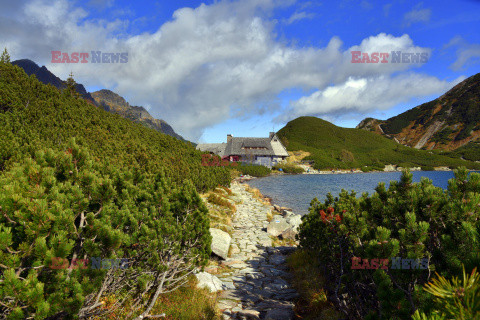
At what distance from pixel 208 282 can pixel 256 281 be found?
158 centimetres

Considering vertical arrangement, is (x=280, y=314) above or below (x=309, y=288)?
below

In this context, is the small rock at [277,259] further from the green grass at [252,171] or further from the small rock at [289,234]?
the green grass at [252,171]

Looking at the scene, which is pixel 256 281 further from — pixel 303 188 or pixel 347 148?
pixel 347 148

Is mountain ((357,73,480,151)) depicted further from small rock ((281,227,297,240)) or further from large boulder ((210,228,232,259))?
large boulder ((210,228,232,259))

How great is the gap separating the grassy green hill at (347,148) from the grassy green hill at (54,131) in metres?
64.6

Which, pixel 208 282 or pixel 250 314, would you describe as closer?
pixel 250 314

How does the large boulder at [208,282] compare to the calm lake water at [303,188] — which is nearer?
the large boulder at [208,282]

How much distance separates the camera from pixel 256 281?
22.0ft

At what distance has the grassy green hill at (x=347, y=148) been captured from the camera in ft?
267

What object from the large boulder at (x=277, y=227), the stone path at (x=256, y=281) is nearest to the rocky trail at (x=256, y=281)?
the stone path at (x=256, y=281)

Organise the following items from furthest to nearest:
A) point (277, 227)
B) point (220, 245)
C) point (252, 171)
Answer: point (252, 171) < point (277, 227) < point (220, 245)

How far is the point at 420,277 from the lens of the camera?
8.55 ft

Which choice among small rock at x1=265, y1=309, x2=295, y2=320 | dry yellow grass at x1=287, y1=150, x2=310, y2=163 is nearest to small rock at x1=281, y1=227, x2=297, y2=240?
small rock at x1=265, y1=309, x2=295, y2=320

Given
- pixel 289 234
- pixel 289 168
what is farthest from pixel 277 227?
pixel 289 168
